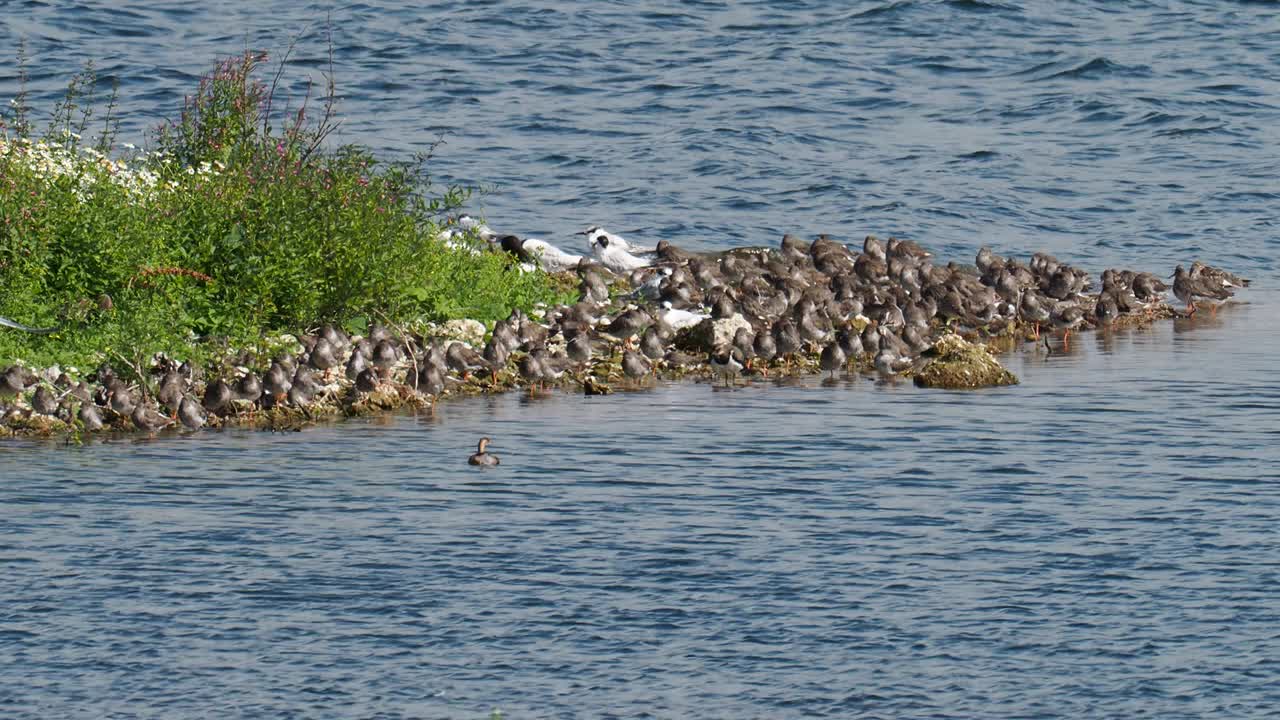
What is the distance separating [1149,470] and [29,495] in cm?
766

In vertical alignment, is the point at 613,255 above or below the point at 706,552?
above

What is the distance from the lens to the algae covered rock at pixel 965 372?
18.8m

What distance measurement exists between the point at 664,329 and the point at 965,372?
2.97m

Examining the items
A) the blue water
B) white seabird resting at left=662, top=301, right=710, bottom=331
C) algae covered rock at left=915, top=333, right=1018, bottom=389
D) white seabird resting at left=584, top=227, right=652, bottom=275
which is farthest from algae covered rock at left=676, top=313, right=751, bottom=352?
white seabird resting at left=584, top=227, right=652, bottom=275

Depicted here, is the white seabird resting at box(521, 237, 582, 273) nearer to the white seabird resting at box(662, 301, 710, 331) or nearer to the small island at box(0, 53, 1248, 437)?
the small island at box(0, 53, 1248, 437)

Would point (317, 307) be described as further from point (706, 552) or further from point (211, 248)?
point (706, 552)

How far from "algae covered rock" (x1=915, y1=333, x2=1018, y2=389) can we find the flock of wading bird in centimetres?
59

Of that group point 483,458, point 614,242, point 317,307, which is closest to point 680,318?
point 614,242

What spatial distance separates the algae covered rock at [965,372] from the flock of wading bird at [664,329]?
23.3 inches

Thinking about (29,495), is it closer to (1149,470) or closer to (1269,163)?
(1149,470)

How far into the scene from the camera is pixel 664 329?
20.1m

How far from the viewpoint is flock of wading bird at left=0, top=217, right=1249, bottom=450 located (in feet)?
54.6

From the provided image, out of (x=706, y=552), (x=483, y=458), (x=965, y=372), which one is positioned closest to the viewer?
(x=706, y=552)

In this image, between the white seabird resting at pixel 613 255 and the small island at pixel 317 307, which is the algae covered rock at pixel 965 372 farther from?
the white seabird resting at pixel 613 255
